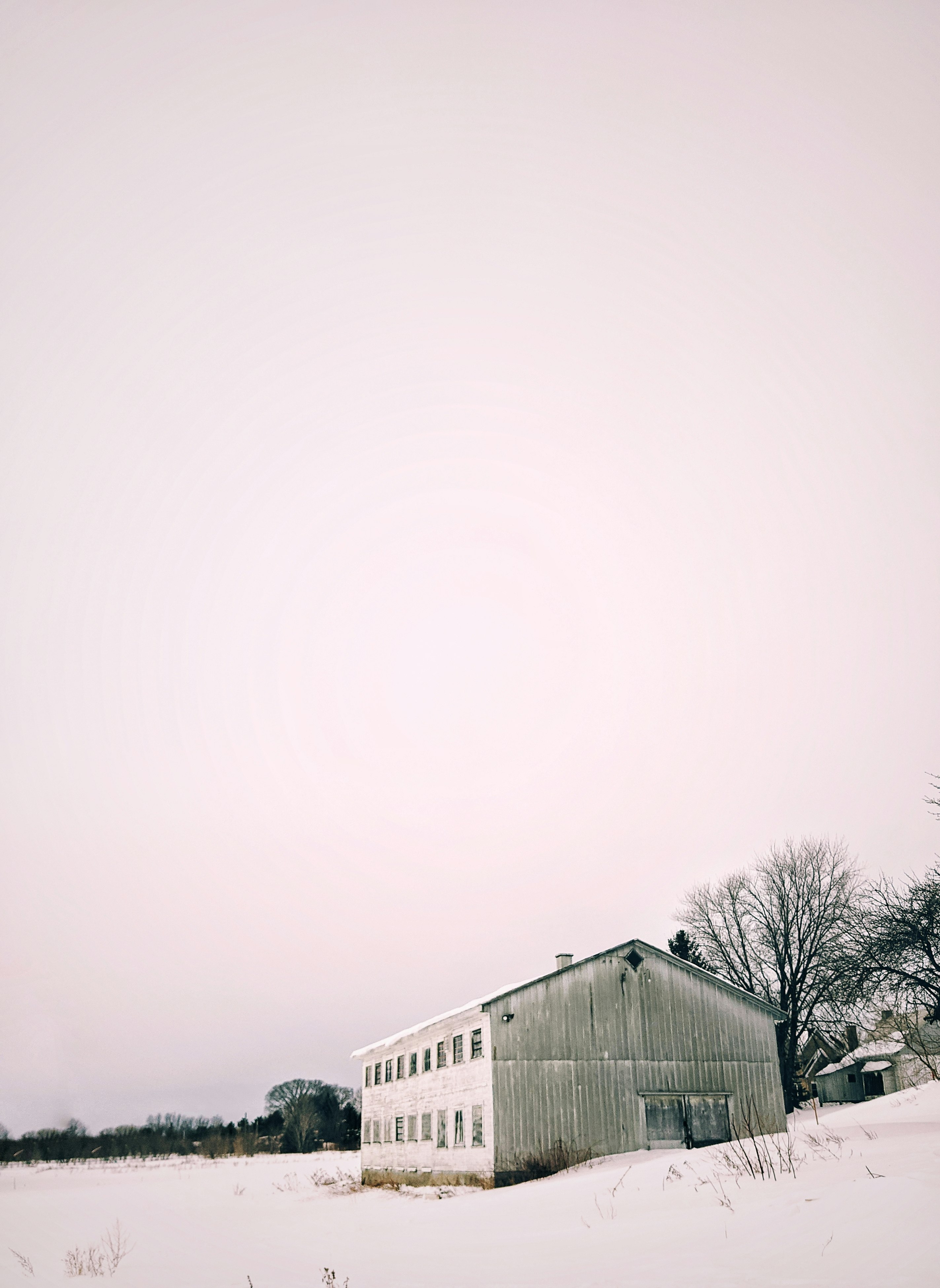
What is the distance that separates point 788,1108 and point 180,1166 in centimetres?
4340

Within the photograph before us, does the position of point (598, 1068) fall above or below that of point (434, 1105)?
above

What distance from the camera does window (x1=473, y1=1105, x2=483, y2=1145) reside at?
26234 millimetres

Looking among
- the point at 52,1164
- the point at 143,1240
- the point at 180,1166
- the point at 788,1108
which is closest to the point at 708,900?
the point at 788,1108

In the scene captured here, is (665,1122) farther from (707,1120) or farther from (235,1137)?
(235,1137)

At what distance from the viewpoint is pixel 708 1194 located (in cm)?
1405

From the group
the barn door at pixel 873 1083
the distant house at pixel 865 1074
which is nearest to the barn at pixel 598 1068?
the distant house at pixel 865 1074

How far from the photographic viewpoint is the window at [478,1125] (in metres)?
26.2

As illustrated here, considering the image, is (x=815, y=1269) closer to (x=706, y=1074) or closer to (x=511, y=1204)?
(x=511, y=1204)

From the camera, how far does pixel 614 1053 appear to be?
90.5 feet

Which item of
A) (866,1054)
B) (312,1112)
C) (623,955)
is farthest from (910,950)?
(312,1112)

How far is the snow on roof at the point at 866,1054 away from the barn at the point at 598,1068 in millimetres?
38367

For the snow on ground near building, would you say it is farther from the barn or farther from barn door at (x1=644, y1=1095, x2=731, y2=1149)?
barn door at (x1=644, y1=1095, x2=731, y2=1149)

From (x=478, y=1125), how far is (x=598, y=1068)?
3.90 metres

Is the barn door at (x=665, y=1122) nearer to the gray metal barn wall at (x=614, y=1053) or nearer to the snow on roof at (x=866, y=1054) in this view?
the gray metal barn wall at (x=614, y=1053)
